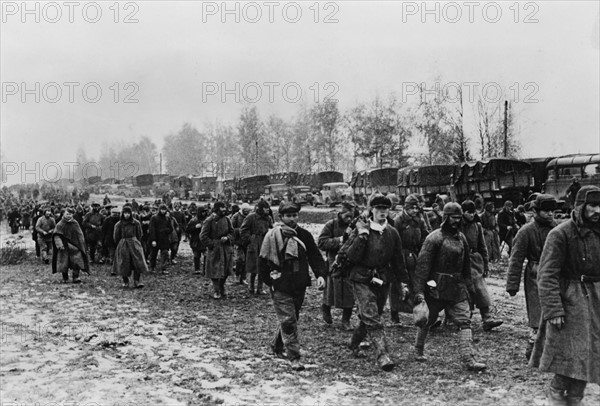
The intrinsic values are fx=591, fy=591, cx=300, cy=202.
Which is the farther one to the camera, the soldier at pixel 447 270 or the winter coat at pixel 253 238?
the winter coat at pixel 253 238

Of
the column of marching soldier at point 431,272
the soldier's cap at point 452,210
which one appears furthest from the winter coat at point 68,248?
the soldier's cap at point 452,210

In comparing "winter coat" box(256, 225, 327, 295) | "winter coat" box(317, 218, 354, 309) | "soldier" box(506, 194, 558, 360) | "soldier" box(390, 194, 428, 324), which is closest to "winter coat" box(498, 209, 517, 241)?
"soldier" box(390, 194, 428, 324)

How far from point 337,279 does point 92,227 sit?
1108 centimetres

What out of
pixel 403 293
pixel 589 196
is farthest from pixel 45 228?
pixel 589 196

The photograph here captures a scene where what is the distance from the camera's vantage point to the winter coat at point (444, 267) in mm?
6148

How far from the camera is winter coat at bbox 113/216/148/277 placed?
1222 centimetres

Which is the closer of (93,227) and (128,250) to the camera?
(128,250)

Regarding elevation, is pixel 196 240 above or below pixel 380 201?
below

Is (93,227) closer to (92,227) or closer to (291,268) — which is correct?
(92,227)

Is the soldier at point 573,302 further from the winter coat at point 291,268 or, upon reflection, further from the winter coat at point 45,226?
the winter coat at point 45,226

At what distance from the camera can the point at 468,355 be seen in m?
5.97

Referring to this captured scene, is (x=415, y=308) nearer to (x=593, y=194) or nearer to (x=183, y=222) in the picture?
(x=593, y=194)

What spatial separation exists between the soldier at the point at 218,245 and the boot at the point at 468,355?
5.68 m

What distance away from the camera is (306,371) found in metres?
6.14
